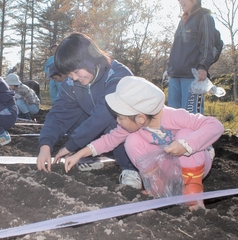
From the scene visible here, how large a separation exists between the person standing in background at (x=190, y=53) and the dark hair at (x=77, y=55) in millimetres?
1286

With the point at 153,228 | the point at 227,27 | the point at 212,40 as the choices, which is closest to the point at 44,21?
the point at 227,27

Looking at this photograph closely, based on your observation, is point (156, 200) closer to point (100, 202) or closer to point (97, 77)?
point (100, 202)

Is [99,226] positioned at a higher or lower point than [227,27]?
lower

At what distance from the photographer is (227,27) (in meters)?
17.8

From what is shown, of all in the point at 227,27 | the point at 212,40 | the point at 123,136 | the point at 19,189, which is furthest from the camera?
the point at 227,27

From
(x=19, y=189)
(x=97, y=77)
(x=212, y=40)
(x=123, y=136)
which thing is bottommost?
(x=19, y=189)

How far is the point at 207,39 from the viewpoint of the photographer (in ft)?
11.4

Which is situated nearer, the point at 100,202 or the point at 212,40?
the point at 100,202

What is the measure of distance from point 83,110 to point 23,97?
4.03 m

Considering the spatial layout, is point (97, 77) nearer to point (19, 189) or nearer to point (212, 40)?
point (19, 189)

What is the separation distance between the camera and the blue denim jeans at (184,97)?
11.5 ft

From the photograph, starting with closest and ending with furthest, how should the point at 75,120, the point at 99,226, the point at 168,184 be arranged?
the point at 99,226, the point at 168,184, the point at 75,120

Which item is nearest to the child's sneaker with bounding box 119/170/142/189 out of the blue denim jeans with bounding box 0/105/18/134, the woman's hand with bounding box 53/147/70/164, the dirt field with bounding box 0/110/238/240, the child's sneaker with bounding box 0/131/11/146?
the dirt field with bounding box 0/110/238/240

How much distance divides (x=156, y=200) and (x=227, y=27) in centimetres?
1737
